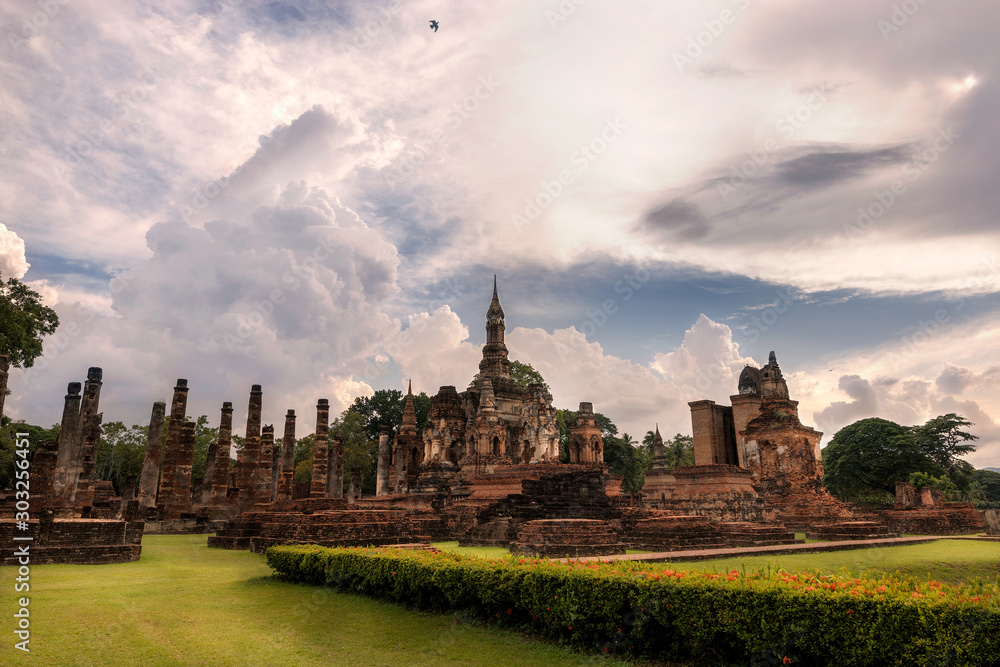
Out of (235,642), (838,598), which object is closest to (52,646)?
(235,642)

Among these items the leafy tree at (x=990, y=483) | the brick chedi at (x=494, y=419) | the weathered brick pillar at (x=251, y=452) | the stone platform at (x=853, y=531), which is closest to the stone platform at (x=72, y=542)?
the weathered brick pillar at (x=251, y=452)

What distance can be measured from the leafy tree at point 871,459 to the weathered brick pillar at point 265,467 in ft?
132

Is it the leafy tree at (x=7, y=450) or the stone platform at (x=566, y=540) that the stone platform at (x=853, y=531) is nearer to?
the stone platform at (x=566, y=540)

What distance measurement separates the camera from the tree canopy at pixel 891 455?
152ft

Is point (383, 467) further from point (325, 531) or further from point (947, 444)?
point (947, 444)

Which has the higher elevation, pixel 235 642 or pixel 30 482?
pixel 30 482

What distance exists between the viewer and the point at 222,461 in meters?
28.4

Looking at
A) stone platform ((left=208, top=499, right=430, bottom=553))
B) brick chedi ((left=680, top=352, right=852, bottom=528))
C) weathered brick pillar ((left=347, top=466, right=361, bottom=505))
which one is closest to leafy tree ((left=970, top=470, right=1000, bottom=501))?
brick chedi ((left=680, top=352, right=852, bottom=528))

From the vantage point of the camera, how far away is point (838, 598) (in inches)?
223

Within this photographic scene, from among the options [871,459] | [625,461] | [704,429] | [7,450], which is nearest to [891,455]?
[871,459]

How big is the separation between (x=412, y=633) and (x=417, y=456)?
1508 inches

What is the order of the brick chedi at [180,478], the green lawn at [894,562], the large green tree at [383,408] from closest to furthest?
the green lawn at [894,562] < the brick chedi at [180,478] < the large green tree at [383,408]

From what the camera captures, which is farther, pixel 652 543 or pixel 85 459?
pixel 85 459

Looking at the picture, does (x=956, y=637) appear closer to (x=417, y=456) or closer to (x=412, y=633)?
(x=412, y=633)
